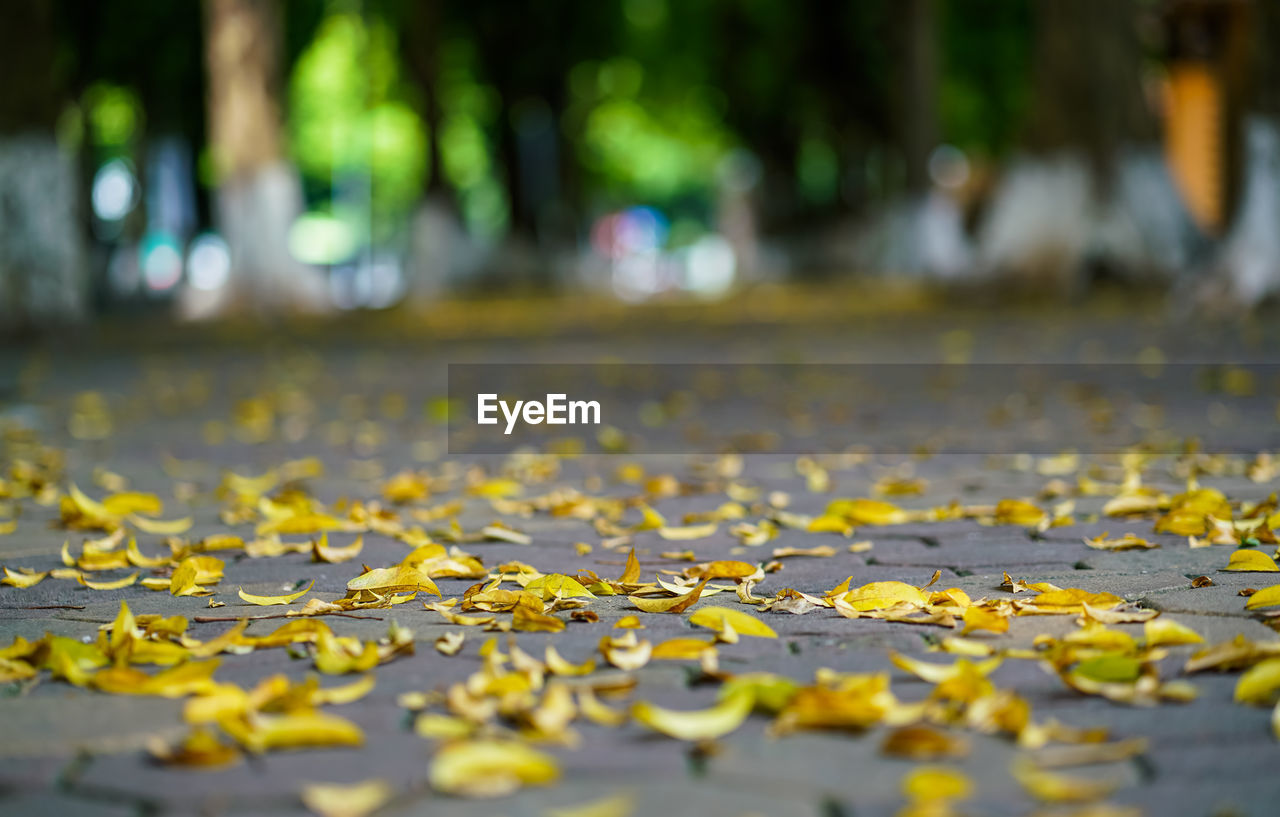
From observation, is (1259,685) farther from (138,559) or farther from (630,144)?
(630,144)

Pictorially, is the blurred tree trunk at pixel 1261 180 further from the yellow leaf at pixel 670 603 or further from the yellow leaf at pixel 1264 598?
the yellow leaf at pixel 670 603

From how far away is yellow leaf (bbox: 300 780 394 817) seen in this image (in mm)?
2059

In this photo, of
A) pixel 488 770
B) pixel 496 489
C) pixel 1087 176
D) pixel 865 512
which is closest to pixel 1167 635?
pixel 488 770

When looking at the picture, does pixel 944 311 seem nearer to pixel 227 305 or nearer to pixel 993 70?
pixel 227 305

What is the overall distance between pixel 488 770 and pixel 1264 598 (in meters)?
1.83

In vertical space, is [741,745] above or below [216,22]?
below

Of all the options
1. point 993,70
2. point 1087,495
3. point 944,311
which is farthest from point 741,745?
point 993,70

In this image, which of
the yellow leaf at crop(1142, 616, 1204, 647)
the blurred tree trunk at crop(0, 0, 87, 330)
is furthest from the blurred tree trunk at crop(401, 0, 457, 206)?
the yellow leaf at crop(1142, 616, 1204, 647)

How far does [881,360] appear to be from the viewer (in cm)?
1196

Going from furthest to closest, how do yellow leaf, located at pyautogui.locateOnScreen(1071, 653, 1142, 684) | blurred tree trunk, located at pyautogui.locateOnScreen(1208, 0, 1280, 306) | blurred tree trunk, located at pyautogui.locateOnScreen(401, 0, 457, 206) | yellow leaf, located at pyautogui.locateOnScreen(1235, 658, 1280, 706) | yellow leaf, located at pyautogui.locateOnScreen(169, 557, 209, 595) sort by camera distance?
blurred tree trunk, located at pyautogui.locateOnScreen(401, 0, 457, 206)
blurred tree trunk, located at pyautogui.locateOnScreen(1208, 0, 1280, 306)
yellow leaf, located at pyautogui.locateOnScreen(169, 557, 209, 595)
yellow leaf, located at pyautogui.locateOnScreen(1071, 653, 1142, 684)
yellow leaf, located at pyautogui.locateOnScreen(1235, 658, 1280, 706)

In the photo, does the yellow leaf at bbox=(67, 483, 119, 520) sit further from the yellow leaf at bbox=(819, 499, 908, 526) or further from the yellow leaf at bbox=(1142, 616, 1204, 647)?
the yellow leaf at bbox=(1142, 616, 1204, 647)

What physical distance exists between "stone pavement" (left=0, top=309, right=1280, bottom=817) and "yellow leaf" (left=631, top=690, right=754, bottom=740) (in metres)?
0.02

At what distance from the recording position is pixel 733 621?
301 centimetres

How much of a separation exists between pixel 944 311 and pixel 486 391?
32.6 feet
